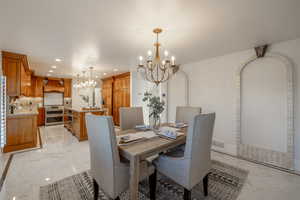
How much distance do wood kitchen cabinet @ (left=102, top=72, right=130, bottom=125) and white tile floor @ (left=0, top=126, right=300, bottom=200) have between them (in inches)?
102

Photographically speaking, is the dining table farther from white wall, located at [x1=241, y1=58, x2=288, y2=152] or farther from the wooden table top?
white wall, located at [x1=241, y1=58, x2=288, y2=152]

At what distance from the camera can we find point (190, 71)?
3895 mm

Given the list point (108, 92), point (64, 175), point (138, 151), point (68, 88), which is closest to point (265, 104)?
point (138, 151)

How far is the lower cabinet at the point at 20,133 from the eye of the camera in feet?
10.2

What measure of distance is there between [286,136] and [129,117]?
9.60 feet

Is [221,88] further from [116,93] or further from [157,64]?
[116,93]

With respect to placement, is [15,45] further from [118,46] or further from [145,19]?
[145,19]

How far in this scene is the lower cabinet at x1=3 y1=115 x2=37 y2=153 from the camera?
310cm

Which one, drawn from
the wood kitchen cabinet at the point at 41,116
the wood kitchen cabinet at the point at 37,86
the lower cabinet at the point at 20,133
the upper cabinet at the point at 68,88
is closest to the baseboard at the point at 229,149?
the lower cabinet at the point at 20,133

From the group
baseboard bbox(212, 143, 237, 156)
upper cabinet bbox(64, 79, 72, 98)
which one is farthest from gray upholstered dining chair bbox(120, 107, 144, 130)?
upper cabinet bbox(64, 79, 72, 98)

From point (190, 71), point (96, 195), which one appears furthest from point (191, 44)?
point (96, 195)

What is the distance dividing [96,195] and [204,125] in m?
1.53

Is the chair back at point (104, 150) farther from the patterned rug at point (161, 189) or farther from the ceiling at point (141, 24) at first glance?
the ceiling at point (141, 24)

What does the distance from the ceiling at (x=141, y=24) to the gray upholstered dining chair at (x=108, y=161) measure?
129 centimetres
